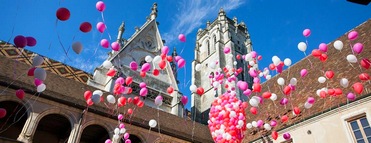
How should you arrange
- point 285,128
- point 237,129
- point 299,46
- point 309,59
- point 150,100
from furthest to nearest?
point 150,100
point 309,59
point 285,128
point 237,129
point 299,46

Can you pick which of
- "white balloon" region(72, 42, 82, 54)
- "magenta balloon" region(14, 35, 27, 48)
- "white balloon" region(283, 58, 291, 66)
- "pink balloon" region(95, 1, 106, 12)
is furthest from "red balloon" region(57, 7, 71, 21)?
"white balloon" region(283, 58, 291, 66)

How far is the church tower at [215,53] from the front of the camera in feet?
101

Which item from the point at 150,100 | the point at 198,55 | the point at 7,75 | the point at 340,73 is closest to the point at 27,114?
the point at 7,75

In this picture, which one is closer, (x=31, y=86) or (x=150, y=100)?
(x=31, y=86)

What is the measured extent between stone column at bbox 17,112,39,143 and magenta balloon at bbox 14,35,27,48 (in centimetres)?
489

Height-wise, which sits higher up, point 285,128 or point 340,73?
point 340,73

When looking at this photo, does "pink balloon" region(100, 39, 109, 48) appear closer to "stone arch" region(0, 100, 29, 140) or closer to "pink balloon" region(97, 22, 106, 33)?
"pink balloon" region(97, 22, 106, 33)

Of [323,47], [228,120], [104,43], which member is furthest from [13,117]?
[323,47]

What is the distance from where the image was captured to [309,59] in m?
12.7

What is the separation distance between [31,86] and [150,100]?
847 cm

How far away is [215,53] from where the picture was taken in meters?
35.0

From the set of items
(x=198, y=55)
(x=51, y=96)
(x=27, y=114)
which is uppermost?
(x=198, y=55)

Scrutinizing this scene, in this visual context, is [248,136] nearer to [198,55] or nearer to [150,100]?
[150,100]

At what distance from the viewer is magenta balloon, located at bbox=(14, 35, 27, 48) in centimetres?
530
